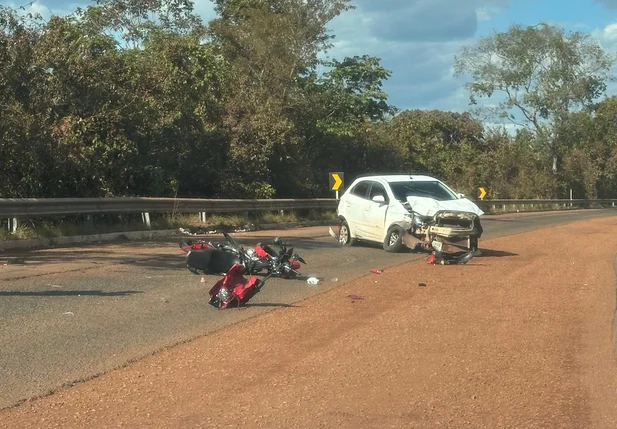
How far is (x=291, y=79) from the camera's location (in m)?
33.8

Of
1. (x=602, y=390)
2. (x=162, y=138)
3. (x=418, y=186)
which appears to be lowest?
(x=602, y=390)

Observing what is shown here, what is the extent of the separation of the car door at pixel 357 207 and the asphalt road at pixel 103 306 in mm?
1979

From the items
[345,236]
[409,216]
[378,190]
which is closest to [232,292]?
[409,216]

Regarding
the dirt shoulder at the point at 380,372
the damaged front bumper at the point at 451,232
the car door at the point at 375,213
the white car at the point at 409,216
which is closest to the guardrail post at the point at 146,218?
the white car at the point at 409,216

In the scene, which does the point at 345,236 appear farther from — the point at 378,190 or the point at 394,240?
the point at 394,240

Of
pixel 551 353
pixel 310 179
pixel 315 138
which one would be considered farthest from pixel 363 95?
pixel 551 353

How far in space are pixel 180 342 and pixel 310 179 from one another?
25.0 m

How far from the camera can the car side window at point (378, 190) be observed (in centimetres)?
1708

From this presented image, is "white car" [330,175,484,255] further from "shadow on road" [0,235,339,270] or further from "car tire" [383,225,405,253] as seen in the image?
"shadow on road" [0,235,339,270]

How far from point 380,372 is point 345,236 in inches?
460

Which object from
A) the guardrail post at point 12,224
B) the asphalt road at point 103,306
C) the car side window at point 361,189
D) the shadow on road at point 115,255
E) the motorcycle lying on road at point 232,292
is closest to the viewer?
the asphalt road at point 103,306

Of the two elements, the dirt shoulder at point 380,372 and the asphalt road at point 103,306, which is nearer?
the dirt shoulder at point 380,372

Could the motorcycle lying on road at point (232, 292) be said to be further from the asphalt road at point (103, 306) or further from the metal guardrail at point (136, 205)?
the metal guardrail at point (136, 205)

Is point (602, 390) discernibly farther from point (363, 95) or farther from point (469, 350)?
point (363, 95)
